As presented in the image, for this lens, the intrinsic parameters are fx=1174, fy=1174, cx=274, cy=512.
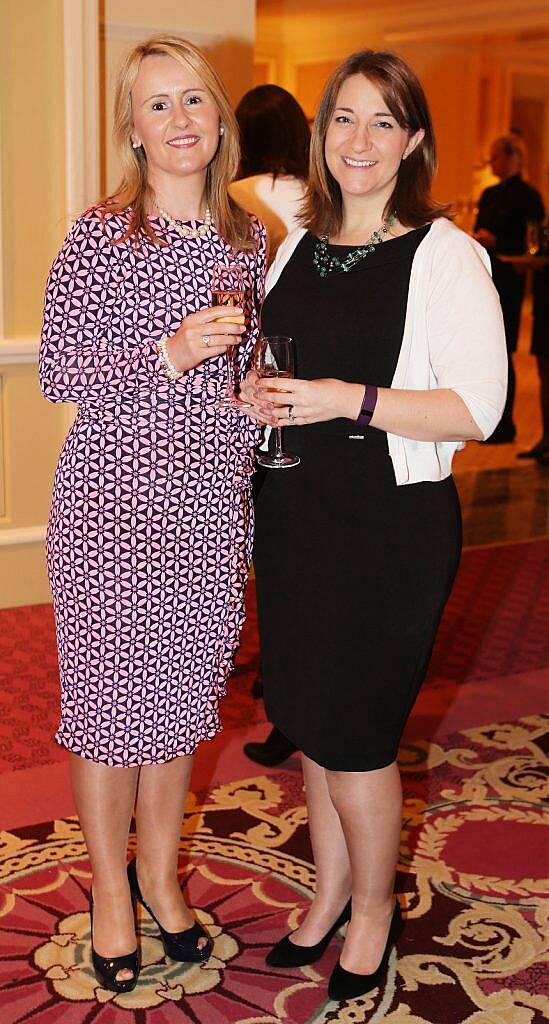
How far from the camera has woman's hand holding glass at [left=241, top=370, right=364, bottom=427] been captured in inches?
81.0

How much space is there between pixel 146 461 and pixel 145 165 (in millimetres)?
607

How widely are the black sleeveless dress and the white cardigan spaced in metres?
0.03

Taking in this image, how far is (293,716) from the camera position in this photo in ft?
7.75

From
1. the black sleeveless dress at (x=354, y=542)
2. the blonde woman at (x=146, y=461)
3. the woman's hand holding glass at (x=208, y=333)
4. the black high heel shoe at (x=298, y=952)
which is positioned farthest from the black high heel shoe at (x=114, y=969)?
the woman's hand holding glass at (x=208, y=333)

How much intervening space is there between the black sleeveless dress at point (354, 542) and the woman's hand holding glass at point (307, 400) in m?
0.13

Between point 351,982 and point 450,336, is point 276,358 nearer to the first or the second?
point 450,336

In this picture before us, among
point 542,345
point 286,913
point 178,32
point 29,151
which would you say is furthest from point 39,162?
point 542,345

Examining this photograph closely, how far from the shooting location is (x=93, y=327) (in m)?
2.15

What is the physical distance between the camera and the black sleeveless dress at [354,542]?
7.27 feet

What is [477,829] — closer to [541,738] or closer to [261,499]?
[541,738]

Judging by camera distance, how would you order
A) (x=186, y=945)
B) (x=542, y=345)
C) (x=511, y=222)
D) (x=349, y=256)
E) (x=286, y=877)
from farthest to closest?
(x=511, y=222), (x=542, y=345), (x=286, y=877), (x=186, y=945), (x=349, y=256)

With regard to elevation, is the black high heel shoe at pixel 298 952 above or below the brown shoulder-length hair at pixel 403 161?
below

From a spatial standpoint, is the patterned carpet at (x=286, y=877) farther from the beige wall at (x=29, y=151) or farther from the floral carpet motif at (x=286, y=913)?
the beige wall at (x=29, y=151)

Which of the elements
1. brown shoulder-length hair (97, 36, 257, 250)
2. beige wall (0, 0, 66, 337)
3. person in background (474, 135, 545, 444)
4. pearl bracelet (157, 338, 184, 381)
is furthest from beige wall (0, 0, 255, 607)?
person in background (474, 135, 545, 444)
